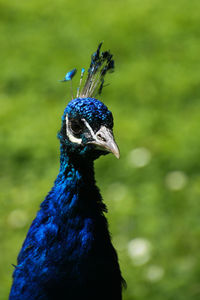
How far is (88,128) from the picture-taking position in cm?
149

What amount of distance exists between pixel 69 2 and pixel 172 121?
1.63 m

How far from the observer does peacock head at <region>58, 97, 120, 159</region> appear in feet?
4.80

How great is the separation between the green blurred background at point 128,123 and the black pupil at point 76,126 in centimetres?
114

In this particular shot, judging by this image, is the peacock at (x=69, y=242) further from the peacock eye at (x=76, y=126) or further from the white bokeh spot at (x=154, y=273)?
the white bokeh spot at (x=154, y=273)

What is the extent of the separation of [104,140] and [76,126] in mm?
109

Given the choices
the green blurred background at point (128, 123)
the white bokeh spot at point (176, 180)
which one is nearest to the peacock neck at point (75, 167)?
the green blurred background at point (128, 123)

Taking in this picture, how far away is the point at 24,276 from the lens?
5.42ft

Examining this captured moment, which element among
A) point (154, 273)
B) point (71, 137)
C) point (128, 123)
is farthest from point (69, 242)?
point (128, 123)

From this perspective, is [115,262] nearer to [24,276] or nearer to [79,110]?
[24,276]

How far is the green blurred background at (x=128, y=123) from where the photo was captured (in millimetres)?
2584

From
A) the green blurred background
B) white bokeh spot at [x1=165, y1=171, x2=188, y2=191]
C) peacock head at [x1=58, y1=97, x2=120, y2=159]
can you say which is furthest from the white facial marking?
white bokeh spot at [x1=165, y1=171, x2=188, y2=191]

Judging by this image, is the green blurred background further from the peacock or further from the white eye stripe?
the white eye stripe

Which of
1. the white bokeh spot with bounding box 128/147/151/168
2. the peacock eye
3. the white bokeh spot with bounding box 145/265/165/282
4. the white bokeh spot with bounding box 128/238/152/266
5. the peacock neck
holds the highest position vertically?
the white bokeh spot with bounding box 128/147/151/168

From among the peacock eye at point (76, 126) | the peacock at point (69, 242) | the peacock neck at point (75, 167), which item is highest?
the peacock eye at point (76, 126)
